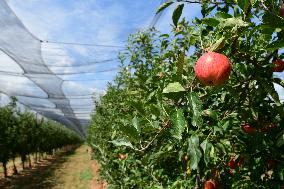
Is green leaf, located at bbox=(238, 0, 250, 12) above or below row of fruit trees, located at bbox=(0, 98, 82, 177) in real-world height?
below

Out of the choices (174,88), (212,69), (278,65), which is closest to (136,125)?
(174,88)

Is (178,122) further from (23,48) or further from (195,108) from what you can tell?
(23,48)

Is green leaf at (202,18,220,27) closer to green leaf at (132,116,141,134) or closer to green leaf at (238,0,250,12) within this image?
green leaf at (238,0,250,12)

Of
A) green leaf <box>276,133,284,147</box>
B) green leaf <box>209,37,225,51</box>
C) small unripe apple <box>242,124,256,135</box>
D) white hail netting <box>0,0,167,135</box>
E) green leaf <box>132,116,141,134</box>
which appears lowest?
green leaf <box>276,133,284,147</box>

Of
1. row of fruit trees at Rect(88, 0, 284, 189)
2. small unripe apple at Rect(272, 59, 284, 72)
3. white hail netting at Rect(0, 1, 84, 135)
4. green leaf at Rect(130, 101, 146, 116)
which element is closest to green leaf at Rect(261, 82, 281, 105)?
row of fruit trees at Rect(88, 0, 284, 189)

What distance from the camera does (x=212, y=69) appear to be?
1.28 m

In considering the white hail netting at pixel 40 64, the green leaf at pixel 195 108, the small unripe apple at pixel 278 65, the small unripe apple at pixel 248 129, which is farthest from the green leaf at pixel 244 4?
Result: the white hail netting at pixel 40 64

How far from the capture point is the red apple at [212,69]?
1280 mm

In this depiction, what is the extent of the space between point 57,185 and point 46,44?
514 cm

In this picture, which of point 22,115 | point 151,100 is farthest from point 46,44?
point 151,100

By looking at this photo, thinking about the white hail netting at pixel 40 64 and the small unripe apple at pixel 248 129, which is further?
the white hail netting at pixel 40 64

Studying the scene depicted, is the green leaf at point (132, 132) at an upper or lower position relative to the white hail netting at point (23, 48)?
lower

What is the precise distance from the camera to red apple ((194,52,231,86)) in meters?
1.28

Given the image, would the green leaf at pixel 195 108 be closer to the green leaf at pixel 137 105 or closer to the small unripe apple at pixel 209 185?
the green leaf at pixel 137 105
